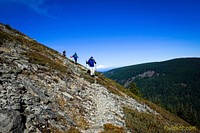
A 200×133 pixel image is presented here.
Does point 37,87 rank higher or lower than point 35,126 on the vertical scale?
Result: higher

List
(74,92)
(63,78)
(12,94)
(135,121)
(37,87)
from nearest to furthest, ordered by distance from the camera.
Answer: (12,94), (37,87), (135,121), (74,92), (63,78)

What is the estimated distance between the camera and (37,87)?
14969 millimetres

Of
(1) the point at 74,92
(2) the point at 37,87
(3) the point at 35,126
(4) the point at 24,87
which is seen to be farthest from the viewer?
(1) the point at 74,92

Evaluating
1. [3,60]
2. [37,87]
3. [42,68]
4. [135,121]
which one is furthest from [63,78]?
[135,121]

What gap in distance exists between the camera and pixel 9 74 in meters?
14.1

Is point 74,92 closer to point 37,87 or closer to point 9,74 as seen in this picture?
point 37,87

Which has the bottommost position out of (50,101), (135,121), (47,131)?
(135,121)

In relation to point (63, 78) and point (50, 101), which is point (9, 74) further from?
point (63, 78)

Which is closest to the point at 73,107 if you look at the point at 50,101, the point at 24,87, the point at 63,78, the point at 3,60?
the point at 50,101

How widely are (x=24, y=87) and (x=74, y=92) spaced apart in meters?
6.35

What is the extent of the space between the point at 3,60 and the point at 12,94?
5.87 m

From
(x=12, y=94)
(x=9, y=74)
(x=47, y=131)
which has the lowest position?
(x=47, y=131)

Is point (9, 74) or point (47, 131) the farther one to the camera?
point (9, 74)

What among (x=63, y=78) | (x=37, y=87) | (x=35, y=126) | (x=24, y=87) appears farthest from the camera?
(x=63, y=78)
